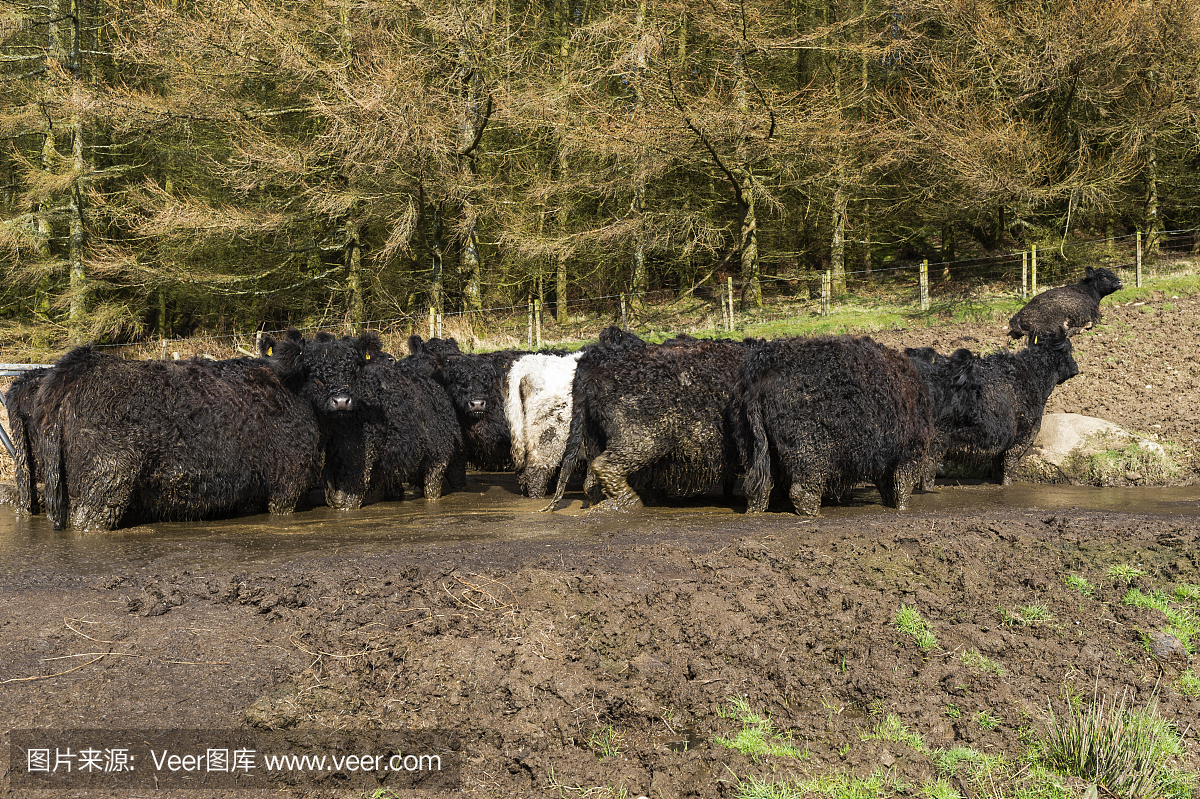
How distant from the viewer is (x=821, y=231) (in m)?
30.4

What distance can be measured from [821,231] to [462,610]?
1106 inches

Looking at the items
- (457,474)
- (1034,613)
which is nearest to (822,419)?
(1034,613)

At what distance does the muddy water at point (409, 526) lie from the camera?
678 cm

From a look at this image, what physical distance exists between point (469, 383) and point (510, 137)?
59.1 feet

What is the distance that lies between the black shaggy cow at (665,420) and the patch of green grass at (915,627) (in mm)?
3849

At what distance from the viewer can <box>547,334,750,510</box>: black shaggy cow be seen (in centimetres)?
875

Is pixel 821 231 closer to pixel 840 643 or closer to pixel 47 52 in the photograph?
pixel 47 52

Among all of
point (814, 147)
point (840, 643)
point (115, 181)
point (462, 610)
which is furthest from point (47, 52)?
point (840, 643)

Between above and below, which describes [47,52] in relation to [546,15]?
below

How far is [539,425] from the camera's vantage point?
10.7 metres

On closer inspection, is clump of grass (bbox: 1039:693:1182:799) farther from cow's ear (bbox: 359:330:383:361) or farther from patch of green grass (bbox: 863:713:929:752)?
cow's ear (bbox: 359:330:383:361)

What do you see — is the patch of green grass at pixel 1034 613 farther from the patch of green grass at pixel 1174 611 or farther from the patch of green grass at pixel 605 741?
the patch of green grass at pixel 605 741

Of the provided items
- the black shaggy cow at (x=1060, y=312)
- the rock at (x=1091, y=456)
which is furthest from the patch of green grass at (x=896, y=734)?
the black shaggy cow at (x=1060, y=312)

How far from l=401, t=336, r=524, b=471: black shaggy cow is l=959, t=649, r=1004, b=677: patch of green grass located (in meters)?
7.31
